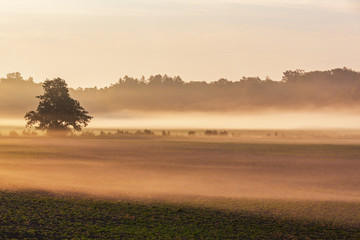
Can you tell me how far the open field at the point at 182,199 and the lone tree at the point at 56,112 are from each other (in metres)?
29.4

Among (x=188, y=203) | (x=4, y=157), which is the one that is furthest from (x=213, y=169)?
(x=4, y=157)

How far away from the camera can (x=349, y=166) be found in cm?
2652

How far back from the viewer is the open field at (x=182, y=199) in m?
11.9

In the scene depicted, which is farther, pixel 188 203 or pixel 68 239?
pixel 188 203

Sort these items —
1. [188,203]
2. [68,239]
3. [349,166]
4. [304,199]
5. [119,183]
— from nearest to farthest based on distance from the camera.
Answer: [68,239]
[188,203]
[304,199]
[119,183]
[349,166]

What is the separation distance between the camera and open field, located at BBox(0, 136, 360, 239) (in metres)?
11.9

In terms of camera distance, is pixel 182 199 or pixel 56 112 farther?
pixel 56 112

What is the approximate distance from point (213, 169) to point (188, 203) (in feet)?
32.2

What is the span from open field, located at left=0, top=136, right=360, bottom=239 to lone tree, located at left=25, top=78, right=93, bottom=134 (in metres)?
29.4

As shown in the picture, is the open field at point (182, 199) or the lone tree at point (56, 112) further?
the lone tree at point (56, 112)

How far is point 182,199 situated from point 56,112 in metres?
43.0

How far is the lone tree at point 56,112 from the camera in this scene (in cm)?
5625

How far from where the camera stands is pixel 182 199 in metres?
15.7

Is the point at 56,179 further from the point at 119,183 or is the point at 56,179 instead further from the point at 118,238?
the point at 118,238
